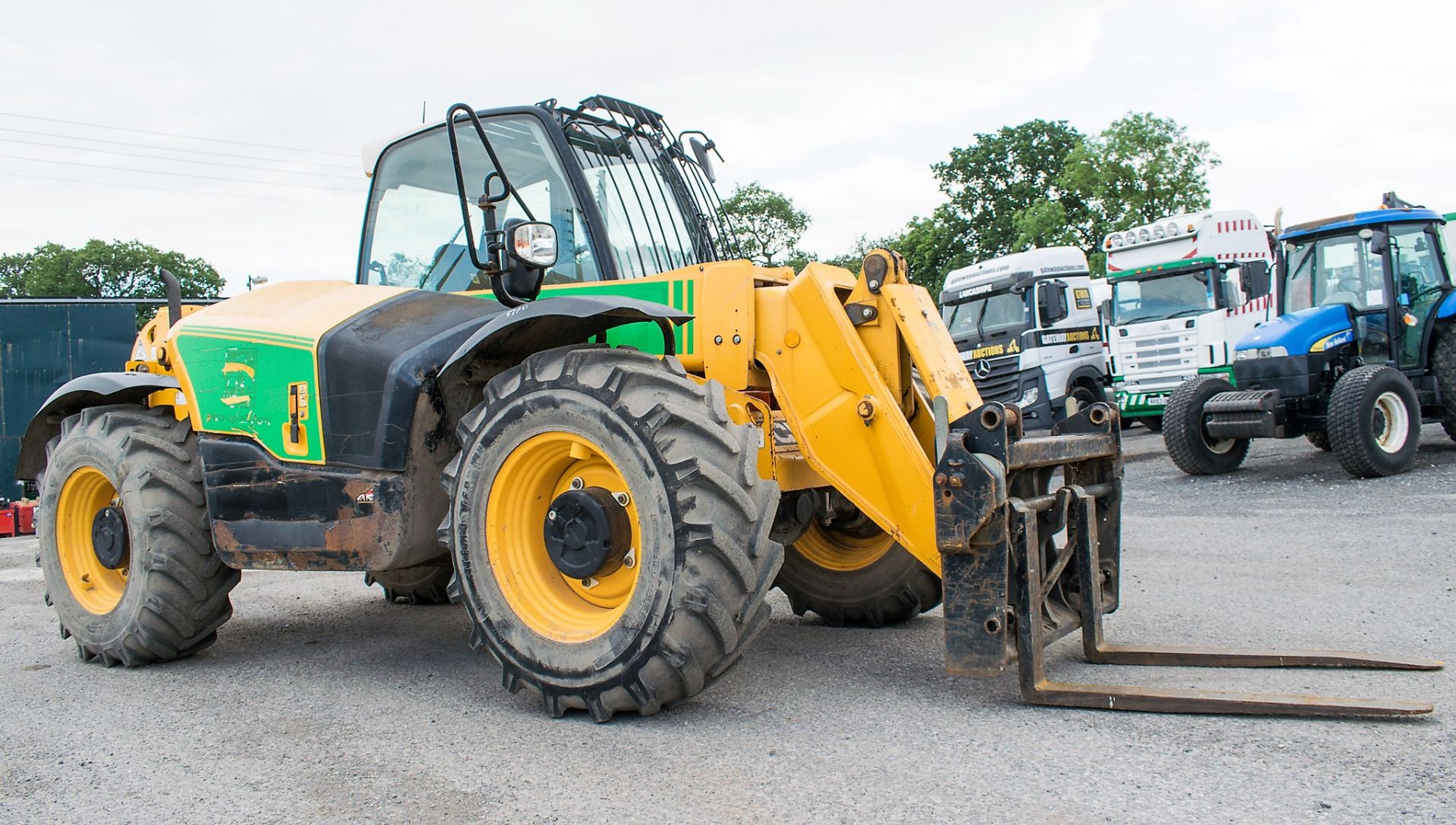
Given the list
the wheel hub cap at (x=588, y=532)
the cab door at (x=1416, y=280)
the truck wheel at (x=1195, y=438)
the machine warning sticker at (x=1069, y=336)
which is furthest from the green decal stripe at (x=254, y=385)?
the machine warning sticker at (x=1069, y=336)

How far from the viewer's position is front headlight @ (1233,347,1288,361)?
38.6 feet

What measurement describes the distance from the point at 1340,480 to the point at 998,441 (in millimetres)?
9135

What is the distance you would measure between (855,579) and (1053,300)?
1185 cm

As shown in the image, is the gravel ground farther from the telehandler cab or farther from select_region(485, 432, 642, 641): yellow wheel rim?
select_region(485, 432, 642, 641): yellow wheel rim

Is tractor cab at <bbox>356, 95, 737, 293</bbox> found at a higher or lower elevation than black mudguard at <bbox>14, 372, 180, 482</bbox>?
higher

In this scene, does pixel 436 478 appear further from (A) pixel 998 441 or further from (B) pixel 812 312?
(A) pixel 998 441

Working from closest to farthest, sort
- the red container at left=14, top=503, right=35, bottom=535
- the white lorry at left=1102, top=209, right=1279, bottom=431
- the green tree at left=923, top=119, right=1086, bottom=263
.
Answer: the red container at left=14, top=503, right=35, bottom=535
the white lorry at left=1102, top=209, right=1279, bottom=431
the green tree at left=923, top=119, right=1086, bottom=263

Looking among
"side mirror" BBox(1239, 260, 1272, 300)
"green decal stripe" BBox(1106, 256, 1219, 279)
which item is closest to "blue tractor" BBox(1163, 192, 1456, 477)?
"side mirror" BBox(1239, 260, 1272, 300)

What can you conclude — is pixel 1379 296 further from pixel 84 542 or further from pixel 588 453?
pixel 84 542

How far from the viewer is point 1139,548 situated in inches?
310

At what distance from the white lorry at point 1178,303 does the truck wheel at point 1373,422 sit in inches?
152

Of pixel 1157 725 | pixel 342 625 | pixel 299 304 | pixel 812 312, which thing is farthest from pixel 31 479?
pixel 1157 725

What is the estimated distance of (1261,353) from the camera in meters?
11.9

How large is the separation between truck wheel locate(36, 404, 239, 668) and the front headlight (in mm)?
10771
